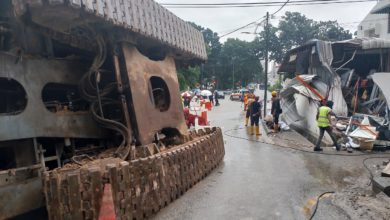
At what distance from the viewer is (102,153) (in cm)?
689

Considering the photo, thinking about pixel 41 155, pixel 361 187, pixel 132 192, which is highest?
pixel 41 155

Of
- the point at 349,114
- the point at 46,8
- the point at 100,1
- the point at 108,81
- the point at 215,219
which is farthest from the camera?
the point at 349,114

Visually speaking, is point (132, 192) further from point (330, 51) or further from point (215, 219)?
point (330, 51)

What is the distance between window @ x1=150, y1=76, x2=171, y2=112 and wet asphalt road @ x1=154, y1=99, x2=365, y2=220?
223 centimetres

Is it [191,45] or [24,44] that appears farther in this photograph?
[191,45]

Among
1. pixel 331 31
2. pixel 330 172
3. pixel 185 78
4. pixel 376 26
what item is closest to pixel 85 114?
pixel 330 172

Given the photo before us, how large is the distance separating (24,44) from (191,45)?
16.2 feet

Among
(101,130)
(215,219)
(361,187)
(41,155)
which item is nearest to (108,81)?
(101,130)

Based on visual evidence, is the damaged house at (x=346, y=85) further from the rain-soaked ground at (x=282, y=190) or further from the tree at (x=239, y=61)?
the tree at (x=239, y=61)

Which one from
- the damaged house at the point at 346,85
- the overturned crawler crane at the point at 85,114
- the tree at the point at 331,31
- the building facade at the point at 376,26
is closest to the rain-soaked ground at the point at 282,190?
the overturned crawler crane at the point at 85,114

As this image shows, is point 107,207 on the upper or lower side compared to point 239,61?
lower

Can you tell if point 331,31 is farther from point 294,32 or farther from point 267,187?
point 267,187

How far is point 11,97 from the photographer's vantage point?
6.22 meters

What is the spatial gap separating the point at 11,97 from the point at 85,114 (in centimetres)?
137
